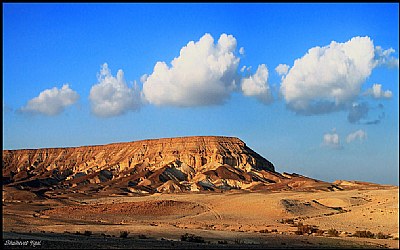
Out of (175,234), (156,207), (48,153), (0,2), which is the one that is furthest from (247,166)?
(0,2)

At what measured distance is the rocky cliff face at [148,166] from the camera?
4579 inches

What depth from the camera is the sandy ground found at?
2495cm

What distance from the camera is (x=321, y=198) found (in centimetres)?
5981

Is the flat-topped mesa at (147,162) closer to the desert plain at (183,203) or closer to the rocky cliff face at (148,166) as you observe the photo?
the rocky cliff face at (148,166)

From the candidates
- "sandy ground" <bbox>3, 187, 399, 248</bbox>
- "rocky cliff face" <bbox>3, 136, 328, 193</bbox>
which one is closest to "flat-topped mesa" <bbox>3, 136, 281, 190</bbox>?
"rocky cliff face" <bbox>3, 136, 328, 193</bbox>

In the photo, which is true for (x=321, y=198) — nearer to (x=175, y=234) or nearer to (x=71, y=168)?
(x=175, y=234)

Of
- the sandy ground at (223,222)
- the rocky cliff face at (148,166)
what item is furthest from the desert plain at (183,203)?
the rocky cliff face at (148,166)

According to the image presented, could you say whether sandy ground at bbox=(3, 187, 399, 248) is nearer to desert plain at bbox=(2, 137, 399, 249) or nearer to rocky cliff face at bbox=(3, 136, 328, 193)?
desert plain at bbox=(2, 137, 399, 249)

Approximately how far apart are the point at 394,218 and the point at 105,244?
81.9ft

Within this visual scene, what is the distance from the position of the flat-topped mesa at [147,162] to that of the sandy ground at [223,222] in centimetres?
5993

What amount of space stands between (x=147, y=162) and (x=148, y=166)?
3186mm

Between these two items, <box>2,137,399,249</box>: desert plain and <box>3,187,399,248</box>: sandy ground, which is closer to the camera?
<box>3,187,399,248</box>: sandy ground

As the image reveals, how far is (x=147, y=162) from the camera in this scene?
143 m

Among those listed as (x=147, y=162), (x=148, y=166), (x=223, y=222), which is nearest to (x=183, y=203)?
(x=223, y=222)
